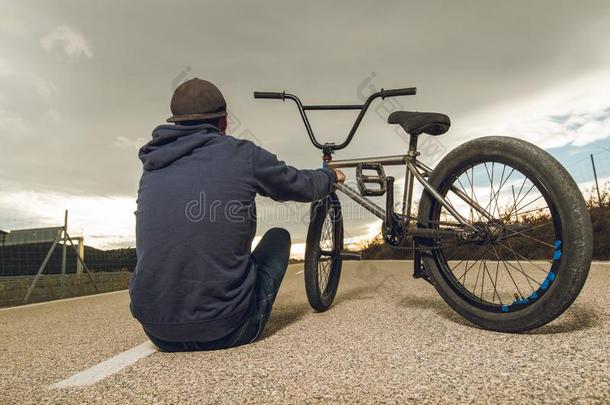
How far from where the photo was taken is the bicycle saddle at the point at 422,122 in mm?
2752

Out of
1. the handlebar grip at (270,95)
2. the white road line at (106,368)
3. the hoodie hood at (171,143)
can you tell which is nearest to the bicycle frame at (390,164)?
the handlebar grip at (270,95)

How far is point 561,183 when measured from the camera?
83.9 inches

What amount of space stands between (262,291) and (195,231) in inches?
23.9

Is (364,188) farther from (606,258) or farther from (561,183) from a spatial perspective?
(606,258)

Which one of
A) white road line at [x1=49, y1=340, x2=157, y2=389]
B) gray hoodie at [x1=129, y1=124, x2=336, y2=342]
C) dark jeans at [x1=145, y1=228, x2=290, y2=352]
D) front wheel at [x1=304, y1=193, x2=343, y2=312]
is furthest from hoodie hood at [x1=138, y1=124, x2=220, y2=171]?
front wheel at [x1=304, y1=193, x2=343, y2=312]

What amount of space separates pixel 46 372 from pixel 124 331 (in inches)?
41.4

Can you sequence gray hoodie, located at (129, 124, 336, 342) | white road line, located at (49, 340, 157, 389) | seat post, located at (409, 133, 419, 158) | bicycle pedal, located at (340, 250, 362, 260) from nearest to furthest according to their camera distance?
white road line, located at (49, 340, 157, 389) → gray hoodie, located at (129, 124, 336, 342) → seat post, located at (409, 133, 419, 158) → bicycle pedal, located at (340, 250, 362, 260)

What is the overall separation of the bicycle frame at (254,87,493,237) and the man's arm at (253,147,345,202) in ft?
2.11

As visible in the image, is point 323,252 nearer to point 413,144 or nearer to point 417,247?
point 417,247

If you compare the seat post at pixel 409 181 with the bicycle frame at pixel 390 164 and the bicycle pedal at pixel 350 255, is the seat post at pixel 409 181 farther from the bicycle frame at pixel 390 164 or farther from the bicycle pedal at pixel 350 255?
the bicycle pedal at pixel 350 255

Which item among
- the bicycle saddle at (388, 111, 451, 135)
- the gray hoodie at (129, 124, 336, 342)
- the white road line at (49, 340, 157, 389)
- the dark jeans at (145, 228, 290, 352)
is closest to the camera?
the white road line at (49, 340, 157, 389)

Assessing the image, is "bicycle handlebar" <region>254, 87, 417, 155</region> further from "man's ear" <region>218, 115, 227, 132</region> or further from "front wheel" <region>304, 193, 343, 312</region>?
"man's ear" <region>218, 115, 227, 132</region>

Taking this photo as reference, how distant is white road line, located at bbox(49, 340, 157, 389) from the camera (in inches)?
71.9

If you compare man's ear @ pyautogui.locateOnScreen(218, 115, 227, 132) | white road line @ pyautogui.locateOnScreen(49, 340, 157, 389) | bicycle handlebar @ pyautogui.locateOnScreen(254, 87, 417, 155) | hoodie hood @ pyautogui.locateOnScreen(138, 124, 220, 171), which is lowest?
white road line @ pyautogui.locateOnScreen(49, 340, 157, 389)
